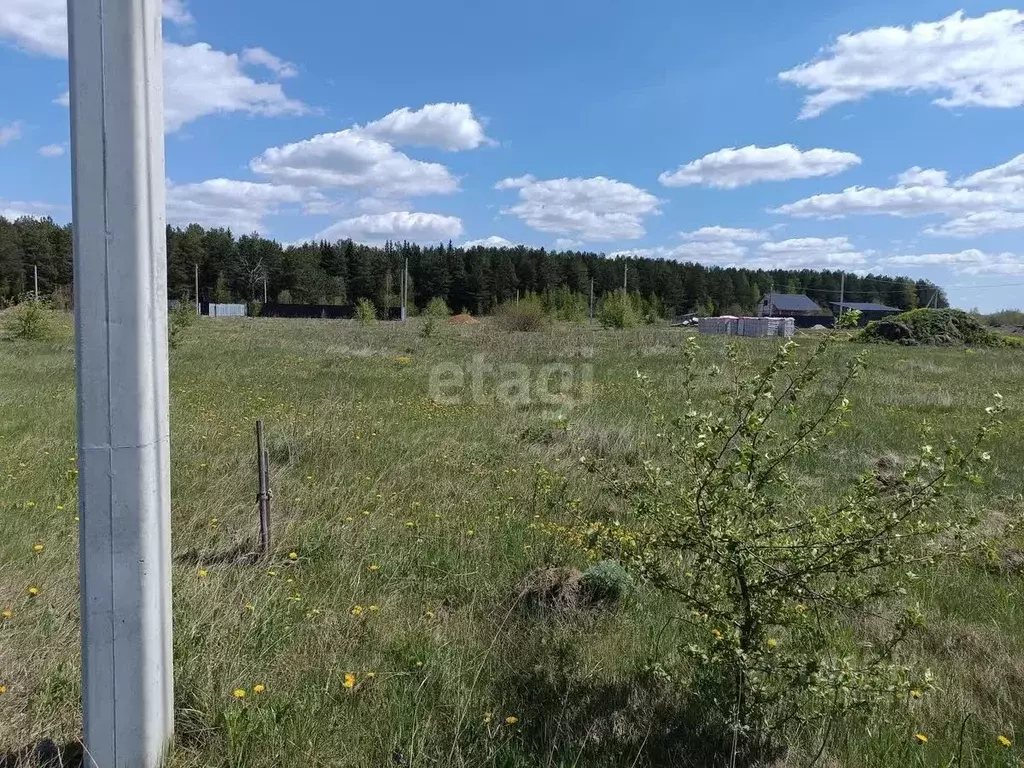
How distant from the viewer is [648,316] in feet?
194

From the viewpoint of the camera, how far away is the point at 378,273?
79.7 metres

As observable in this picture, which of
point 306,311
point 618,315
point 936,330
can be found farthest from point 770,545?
point 306,311

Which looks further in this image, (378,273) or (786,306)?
(786,306)

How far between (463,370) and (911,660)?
13284mm

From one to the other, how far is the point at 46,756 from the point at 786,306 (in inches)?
3725

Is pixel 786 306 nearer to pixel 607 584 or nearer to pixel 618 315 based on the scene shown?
pixel 618 315

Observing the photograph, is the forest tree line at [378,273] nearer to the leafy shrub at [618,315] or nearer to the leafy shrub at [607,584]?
the leafy shrub at [618,315]

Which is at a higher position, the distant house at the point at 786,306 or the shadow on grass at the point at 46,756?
the distant house at the point at 786,306

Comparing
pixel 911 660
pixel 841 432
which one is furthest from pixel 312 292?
pixel 911 660

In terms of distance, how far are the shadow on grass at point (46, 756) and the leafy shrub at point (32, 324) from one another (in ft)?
83.2

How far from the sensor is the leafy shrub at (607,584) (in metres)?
3.55

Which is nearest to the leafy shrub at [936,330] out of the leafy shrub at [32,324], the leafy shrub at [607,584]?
the leafy shrub at [607,584]

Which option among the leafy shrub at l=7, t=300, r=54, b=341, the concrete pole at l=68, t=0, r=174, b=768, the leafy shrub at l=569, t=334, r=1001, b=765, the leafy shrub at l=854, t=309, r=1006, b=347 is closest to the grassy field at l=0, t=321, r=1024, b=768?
the leafy shrub at l=569, t=334, r=1001, b=765

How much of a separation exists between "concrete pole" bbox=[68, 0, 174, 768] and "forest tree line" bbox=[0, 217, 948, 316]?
2478 inches
